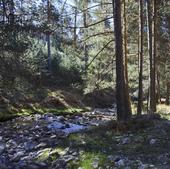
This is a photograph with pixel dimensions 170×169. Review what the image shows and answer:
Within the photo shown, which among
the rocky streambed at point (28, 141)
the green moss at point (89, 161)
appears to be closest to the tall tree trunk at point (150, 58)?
the rocky streambed at point (28, 141)

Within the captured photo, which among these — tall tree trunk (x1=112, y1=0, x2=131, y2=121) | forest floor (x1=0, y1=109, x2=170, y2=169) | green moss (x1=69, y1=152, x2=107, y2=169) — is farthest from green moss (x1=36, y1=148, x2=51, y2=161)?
tall tree trunk (x1=112, y1=0, x2=131, y2=121)

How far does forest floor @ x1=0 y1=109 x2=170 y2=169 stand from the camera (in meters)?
10.0

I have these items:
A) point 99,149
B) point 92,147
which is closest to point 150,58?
point 92,147

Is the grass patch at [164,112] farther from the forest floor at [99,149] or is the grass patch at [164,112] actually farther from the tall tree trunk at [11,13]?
the tall tree trunk at [11,13]

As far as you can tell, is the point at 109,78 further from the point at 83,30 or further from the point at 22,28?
the point at 22,28

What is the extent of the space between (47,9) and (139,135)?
16.3 ft

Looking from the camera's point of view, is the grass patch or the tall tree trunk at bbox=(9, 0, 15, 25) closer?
the tall tree trunk at bbox=(9, 0, 15, 25)

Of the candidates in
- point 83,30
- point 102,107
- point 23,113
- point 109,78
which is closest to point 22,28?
point 83,30

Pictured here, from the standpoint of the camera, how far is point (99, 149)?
437 inches

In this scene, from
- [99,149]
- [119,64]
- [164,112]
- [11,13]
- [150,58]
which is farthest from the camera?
[164,112]

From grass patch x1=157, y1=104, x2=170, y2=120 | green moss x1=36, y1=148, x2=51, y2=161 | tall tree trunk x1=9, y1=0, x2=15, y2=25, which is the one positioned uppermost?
tall tree trunk x1=9, y1=0, x2=15, y2=25

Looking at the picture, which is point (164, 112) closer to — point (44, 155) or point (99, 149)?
point (99, 149)

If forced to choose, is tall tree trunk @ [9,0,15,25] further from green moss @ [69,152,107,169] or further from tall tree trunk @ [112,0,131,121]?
green moss @ [69,152,107,169]

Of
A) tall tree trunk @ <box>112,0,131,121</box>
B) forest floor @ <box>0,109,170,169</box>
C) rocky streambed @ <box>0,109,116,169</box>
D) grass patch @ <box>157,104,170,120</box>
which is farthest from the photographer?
grass patch @ <box>157,104,170,120</box>
